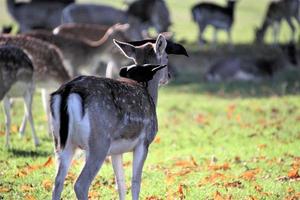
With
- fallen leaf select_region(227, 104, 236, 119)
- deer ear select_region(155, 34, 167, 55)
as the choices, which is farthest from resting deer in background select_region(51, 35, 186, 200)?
fallen leaf select_region(227, 104, 236, 119)

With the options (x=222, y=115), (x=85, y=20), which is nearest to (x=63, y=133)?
(x=222, y=115)

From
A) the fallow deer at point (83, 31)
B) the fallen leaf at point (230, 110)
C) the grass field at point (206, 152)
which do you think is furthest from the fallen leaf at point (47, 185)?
the fallow deer at point (83, 31)

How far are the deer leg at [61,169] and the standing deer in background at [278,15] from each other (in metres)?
19.2

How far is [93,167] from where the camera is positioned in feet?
19.4

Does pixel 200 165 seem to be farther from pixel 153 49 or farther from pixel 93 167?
pixel 93 167

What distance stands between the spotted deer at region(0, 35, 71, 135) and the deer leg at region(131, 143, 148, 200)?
5.18 m

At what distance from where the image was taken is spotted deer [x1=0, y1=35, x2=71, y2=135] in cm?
1151

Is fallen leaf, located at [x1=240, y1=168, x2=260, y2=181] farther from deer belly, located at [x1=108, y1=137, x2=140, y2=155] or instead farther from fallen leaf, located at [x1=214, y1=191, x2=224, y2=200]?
deer belly, located at [x1=108, y1=137, x2=140, y2=155]

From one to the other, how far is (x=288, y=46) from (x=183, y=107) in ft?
26.1

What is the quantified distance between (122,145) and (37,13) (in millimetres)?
17028

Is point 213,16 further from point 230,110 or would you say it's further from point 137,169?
point 137,169

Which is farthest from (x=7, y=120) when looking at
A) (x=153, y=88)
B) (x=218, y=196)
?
(x=218, y=196)

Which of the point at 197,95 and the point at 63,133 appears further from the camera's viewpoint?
the point at 197,95

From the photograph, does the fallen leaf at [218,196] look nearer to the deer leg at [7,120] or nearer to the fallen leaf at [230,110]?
the deer leg at [7,120]
